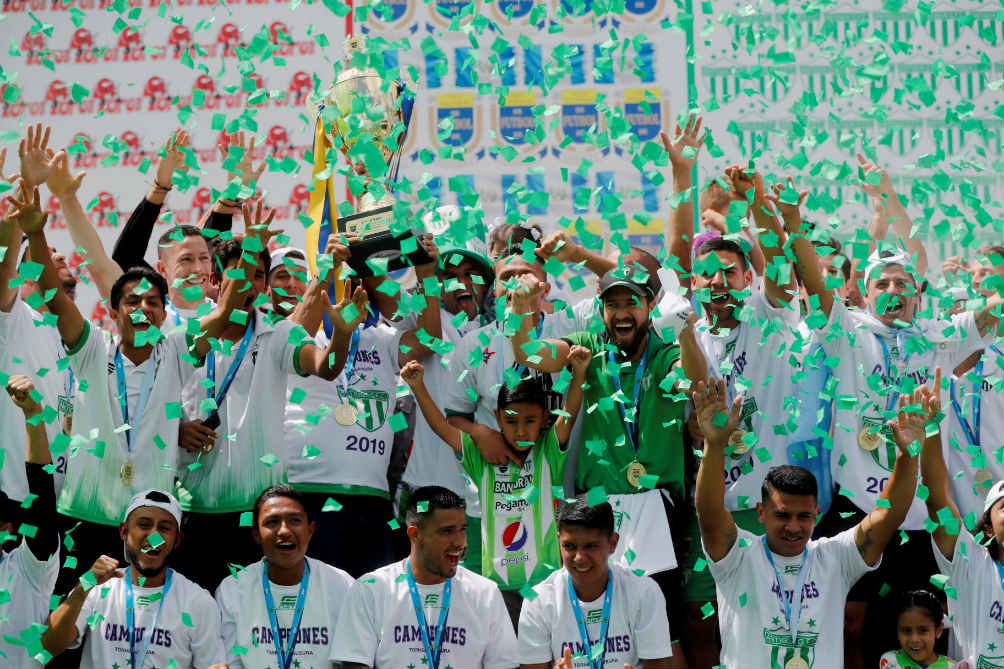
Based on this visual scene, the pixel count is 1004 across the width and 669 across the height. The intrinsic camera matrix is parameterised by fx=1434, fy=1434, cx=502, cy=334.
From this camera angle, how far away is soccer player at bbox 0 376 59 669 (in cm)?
573

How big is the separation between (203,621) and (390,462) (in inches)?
45.9

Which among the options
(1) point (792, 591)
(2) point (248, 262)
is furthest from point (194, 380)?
(1) point (792, 591)

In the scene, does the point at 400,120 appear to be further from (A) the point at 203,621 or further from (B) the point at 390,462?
(A) the point at 203,621

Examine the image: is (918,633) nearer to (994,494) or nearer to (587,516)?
(994,494)

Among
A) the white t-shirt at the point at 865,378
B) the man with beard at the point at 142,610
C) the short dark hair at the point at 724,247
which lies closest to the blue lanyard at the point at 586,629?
the white t-shirt at the point at 865,378

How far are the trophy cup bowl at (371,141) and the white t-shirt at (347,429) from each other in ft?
1.36

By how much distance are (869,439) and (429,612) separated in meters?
1.94

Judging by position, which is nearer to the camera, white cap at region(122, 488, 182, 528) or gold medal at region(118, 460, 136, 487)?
white cap at region(122, 488, 182, 528)

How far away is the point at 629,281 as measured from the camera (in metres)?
6.00

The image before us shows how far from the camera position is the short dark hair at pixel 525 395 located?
5.92 m

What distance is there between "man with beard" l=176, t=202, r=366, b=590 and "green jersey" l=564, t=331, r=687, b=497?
1.06 meters

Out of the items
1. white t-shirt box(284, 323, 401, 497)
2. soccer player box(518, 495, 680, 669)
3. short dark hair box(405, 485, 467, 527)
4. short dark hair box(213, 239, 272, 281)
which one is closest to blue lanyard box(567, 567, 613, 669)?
soccer player box(518, 495, 680, 669)

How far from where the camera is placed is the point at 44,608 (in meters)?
5.82

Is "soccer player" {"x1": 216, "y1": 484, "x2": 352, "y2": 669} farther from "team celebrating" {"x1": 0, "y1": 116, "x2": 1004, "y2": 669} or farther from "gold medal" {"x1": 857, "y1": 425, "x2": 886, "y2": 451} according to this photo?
"gold medal" {"x1": 857, "y1": 425, "x2": 886, "y2": 451}
